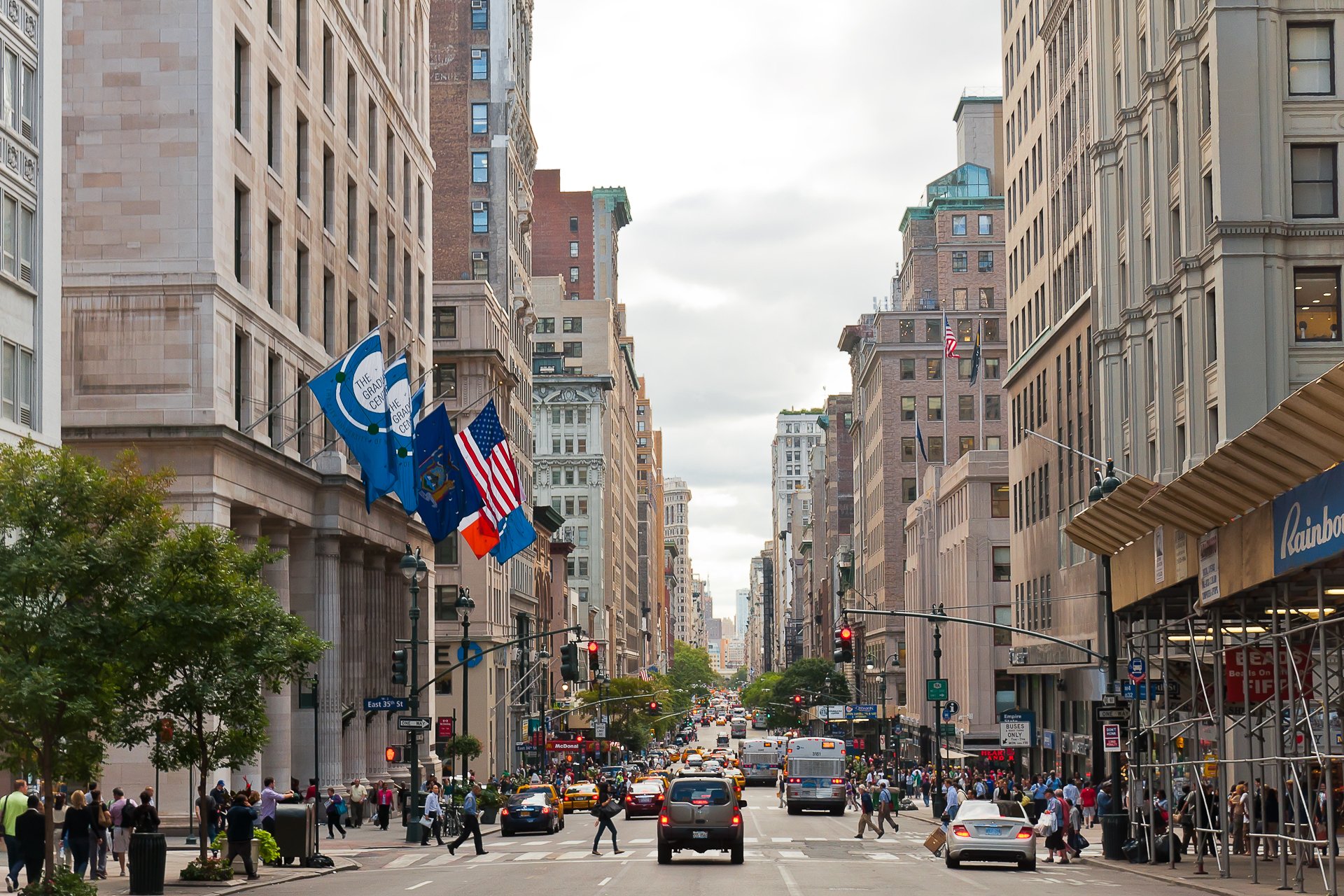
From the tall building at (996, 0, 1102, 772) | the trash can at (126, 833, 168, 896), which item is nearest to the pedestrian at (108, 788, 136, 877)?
the trash can at (126, 833, 168, 896)

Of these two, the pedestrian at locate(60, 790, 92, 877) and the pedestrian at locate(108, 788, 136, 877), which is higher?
the pedestrian at locate(60, 790, 92, 877)

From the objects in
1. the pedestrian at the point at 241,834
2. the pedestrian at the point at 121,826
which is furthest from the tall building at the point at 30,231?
the pedestrian at the point at 241,834

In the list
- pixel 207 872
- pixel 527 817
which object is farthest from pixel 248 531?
pixel 207 872

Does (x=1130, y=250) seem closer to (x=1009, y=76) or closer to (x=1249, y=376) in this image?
(x=1249, y=376)

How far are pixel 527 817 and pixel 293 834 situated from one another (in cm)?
1780

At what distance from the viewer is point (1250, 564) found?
29375 millimetres

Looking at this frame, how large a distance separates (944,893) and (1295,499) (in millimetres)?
8744

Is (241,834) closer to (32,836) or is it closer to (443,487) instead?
(32,836)

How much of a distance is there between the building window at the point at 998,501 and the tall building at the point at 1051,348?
936cm

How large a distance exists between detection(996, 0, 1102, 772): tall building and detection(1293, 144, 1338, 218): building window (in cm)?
1498

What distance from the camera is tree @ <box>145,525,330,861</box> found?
28.2 m

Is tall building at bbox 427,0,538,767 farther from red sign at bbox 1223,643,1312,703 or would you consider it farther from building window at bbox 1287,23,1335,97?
red sign at bbox 1223,643,1312,703

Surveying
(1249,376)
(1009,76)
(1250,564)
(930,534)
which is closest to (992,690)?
(930,534)

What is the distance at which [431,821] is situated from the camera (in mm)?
52000
